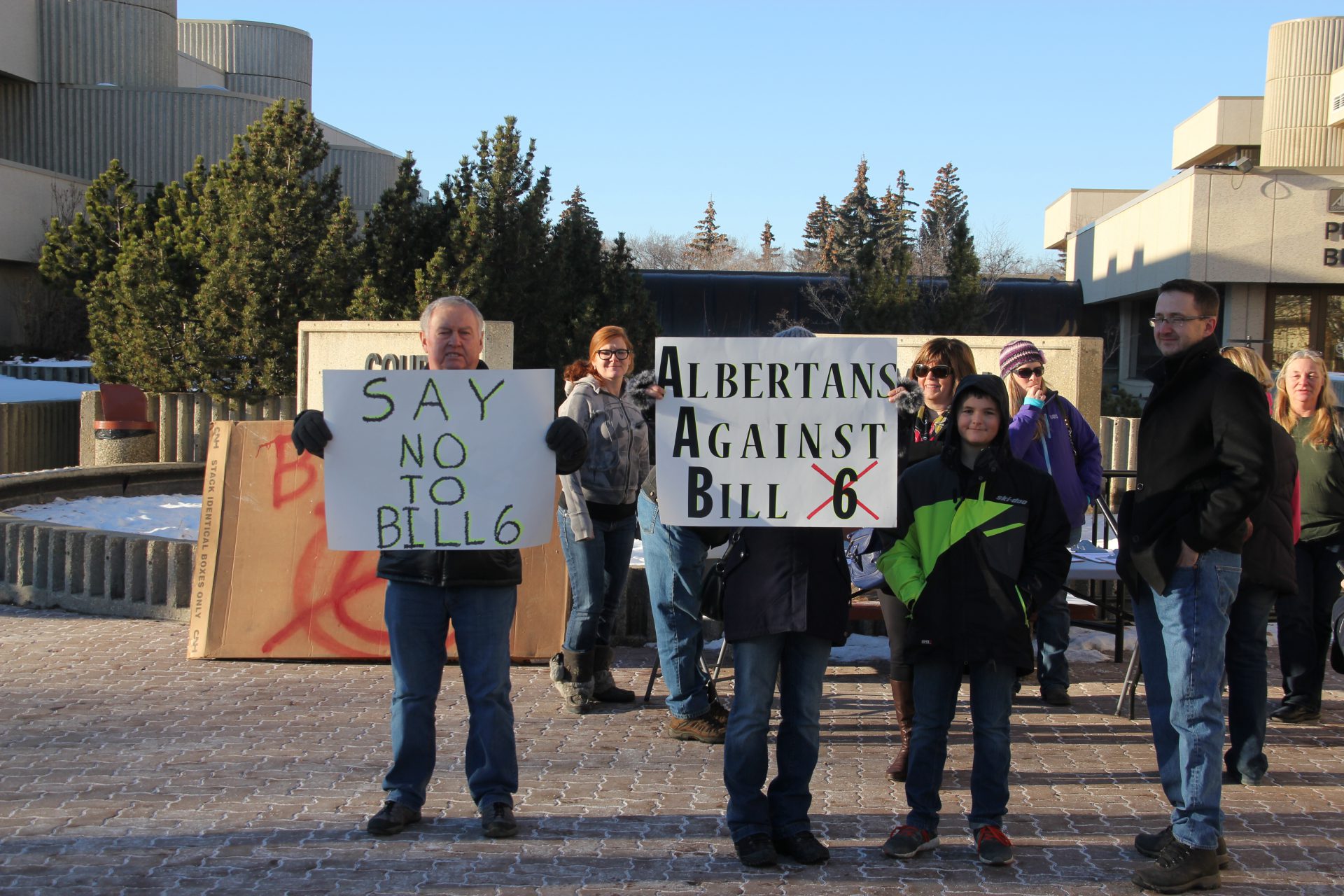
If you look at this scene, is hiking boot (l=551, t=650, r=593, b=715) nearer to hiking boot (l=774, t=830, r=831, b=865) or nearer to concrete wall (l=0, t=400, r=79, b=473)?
hiking boot (l=774, t=830, r=831, b=865)

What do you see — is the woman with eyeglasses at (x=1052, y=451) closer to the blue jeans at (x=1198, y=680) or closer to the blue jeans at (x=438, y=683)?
the blue jeans at (x=1198, y=680)

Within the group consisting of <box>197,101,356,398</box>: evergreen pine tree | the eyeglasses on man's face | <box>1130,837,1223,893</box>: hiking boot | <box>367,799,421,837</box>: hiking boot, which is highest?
<box>197,101,356,398</box>: evergreen pine tree

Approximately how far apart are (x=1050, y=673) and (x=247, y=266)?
36.5ft

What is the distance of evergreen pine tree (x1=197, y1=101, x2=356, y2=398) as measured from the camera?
14.5m

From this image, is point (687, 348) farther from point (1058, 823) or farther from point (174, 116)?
point (174, 116)

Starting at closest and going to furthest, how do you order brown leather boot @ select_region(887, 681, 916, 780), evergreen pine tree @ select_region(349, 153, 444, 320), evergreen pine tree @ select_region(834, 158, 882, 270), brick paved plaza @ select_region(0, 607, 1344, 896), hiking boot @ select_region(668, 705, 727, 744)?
brick paved plaza @ select_region(0, 607, 1344, 896) → brown leather boot @ select_region(887, 681, 916, 780) → hiking boot @ select_region(668, 705, 727, 744) → evergreen pine tree @ select_region(349, 153, 444, 320) → evergreen pine tree @ select_region(834, 158, 882, 270)

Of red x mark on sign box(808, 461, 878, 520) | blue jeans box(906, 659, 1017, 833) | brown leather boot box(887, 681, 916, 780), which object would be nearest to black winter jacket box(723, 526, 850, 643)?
red x mark on sign box(808, 461, 878, 520)

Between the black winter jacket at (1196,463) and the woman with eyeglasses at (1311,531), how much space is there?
2321 mm

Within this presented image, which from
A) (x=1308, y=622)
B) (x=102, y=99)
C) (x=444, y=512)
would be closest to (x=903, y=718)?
(x=444, y=512)

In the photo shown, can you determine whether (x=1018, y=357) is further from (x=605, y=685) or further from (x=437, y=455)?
(x=437, y=455)

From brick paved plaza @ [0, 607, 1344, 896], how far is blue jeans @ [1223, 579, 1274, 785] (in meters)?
0.14

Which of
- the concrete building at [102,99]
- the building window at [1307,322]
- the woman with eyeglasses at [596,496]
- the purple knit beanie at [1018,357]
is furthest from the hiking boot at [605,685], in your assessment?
the concrete building at [102,99]

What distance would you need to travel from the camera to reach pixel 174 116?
36.0 metres

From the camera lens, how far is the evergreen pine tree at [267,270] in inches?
572
